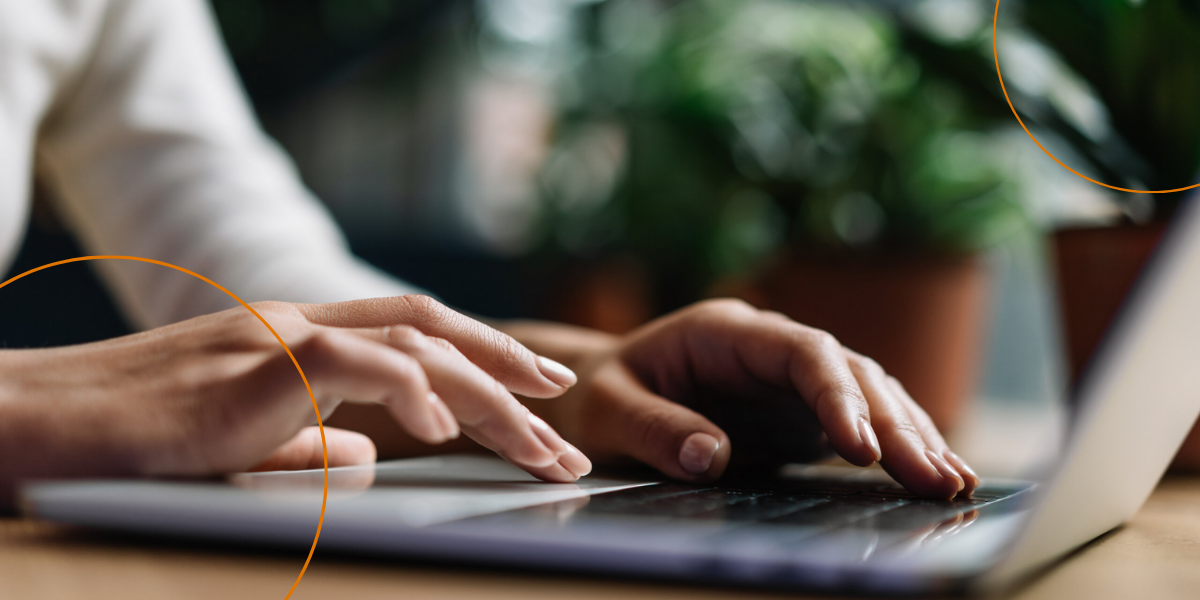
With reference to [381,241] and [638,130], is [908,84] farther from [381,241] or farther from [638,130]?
[381,241]

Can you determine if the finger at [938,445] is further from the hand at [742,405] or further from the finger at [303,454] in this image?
the finger at [303,454]

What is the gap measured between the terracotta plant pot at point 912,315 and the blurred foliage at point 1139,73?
0.66ft

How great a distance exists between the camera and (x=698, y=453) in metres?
0.32

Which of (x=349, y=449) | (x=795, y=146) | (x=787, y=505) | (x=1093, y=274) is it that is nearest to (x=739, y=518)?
(x=787, y=505)

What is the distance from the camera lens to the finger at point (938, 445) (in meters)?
0.31

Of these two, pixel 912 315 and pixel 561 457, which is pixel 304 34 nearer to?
pixel 912 315

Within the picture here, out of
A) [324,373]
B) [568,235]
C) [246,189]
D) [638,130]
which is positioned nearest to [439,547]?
[324,373]

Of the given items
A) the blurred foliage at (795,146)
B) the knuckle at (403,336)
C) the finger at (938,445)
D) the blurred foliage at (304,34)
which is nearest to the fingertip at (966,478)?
the finger at (938,445)

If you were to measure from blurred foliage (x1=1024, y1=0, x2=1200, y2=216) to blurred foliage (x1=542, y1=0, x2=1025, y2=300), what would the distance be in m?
0.09

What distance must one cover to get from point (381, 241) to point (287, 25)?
49cm

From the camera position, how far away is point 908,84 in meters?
0.86

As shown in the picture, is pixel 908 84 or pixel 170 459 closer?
pixel 170 459

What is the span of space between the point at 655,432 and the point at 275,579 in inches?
7.5

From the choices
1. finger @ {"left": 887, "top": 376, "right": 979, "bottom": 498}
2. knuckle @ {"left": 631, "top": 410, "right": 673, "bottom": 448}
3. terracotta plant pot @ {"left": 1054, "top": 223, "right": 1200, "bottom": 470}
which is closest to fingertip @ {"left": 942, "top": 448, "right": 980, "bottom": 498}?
finger @ {"left": 887, "top": 376, "right": 979, "bottom": 498}
